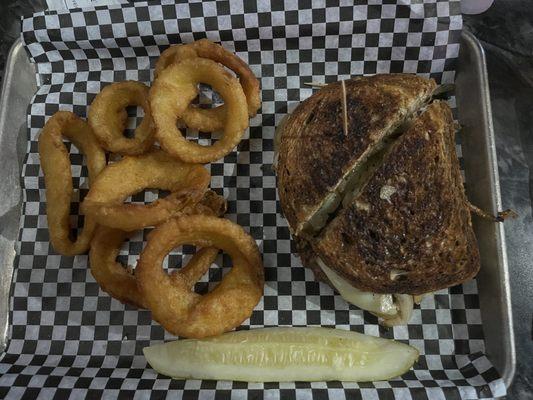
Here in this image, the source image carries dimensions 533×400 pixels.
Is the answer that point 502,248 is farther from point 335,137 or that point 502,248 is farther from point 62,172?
point 62,172

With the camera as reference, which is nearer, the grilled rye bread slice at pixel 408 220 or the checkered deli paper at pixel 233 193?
the grilled rye bread slice at pixel 408 220

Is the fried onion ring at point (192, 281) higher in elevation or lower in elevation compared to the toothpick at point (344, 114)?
lower

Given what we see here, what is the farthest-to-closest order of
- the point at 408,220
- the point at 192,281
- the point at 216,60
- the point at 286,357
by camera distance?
1. the point at 216,60
2. the point at 192,281
3. the point at 286,357
4. the point at 408,220

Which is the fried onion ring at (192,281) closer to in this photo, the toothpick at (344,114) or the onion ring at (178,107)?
the onion ring at (178,107)

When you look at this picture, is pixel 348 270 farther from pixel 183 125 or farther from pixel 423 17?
pixel 423 17

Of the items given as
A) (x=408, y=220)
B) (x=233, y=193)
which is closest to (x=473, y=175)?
(x=408, y=220)

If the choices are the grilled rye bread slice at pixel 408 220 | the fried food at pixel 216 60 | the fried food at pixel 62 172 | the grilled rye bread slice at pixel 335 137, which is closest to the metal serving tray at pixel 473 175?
the fried food at pixel 62 172
